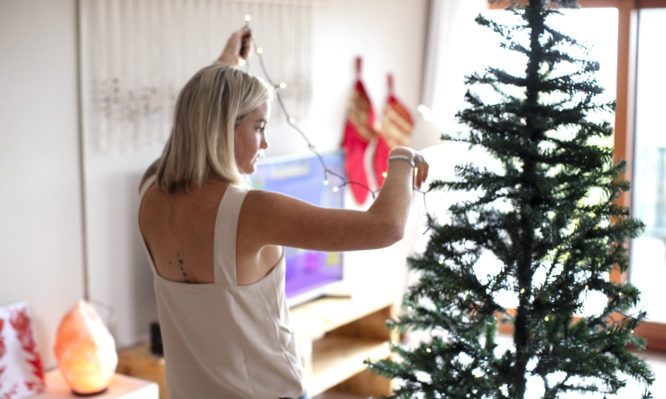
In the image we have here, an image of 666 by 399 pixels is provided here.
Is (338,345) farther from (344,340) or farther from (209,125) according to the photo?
(209,125)

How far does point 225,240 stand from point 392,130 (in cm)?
283

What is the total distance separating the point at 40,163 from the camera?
8.07 feet

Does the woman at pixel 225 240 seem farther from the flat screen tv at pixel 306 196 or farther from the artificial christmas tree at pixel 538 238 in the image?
the flat screen tv at pixel 306 196

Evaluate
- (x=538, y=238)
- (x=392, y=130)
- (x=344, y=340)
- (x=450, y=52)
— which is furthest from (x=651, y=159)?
(x=538, y=238)

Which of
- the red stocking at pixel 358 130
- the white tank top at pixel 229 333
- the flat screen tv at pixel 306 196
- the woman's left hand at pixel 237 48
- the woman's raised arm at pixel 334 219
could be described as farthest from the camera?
the red stocking at pixel 358 130

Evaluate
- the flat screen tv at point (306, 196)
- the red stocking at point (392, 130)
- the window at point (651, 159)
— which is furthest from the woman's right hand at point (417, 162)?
the window at point (651, 159)

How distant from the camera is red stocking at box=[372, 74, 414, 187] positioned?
13.5 ft

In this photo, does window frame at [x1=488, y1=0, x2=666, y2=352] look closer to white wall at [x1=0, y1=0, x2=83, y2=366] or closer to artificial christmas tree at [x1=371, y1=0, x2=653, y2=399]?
white wall at [x1=0, y1=0, x2=83, y2=366]

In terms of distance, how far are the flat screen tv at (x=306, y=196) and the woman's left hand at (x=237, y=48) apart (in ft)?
3.29

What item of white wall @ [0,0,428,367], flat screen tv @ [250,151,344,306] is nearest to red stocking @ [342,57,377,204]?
flat screen tv @ [250,151,344,306]

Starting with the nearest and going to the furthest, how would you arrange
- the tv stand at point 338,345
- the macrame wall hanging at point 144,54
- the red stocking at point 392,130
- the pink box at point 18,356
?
1. the pink box at point 18,356
2. the macrame wall hanging at point 144,54
3. the tv stand at point 338,345
4. the red stocking at point 392,130

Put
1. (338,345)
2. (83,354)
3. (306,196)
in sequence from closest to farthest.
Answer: (83,354)
(306,196)
(338,345)

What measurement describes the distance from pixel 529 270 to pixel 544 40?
45cm

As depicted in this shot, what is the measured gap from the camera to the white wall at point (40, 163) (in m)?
2.36
